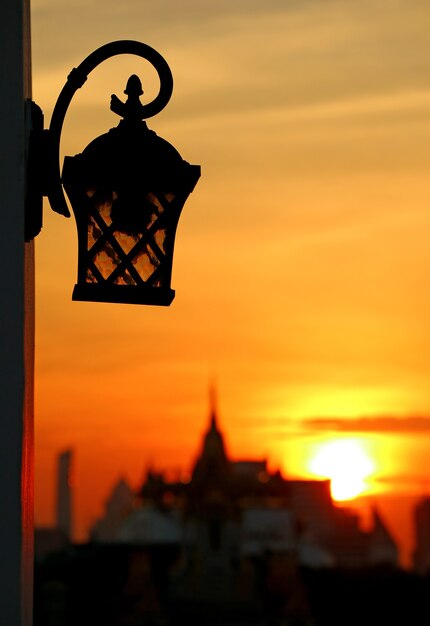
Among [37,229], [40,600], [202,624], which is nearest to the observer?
[37,229]

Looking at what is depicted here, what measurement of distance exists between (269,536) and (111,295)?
157m

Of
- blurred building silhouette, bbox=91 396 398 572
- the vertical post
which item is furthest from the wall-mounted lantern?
blurred building silhouette, bbox=91 396 398 572

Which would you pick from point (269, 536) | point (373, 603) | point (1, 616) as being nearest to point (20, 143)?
point (1, 616)

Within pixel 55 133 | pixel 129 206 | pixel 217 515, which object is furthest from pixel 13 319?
pixel 217 515

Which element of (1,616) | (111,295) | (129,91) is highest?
(129,91)

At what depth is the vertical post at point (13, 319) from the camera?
157 inches

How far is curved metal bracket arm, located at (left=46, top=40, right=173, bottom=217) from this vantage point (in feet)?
14.5

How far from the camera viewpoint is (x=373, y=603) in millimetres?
89375

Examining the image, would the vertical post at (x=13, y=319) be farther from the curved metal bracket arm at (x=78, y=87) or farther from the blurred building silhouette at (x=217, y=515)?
the blurred building silhouette at (x=217, y=515)

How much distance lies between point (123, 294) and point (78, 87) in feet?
1.44

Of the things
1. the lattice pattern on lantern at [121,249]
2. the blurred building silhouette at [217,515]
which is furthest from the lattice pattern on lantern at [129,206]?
the blurred building silhouette at [217,515]

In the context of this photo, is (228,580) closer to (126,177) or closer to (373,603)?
(373,603)

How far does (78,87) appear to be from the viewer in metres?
4.43

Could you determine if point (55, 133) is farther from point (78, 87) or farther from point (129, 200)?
point (129, 200)
